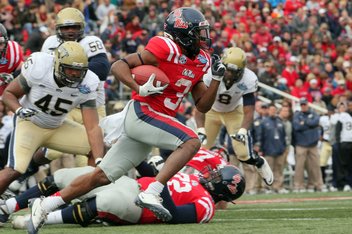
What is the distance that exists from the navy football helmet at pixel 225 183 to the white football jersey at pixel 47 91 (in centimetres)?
123

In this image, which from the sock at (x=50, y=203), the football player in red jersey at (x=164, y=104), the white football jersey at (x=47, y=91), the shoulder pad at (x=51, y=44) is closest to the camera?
the sock at (x=50, y=203)

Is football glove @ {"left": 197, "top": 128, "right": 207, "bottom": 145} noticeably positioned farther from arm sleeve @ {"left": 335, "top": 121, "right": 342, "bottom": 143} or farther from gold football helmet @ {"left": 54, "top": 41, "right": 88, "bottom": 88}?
arm sleeve @ {"left": 335, "top": 121, "right": 342, "bottom": 143}

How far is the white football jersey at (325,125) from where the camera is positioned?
Answer: 17.4 meters

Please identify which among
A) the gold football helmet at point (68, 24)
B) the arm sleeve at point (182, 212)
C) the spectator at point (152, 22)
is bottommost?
the arm sleeve at point (182, 212)

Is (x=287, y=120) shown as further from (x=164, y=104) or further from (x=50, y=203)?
(x=50, y=203)

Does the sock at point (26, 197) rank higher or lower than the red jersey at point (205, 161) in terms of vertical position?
lower

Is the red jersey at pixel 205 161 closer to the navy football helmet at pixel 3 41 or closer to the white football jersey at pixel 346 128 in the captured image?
the navy football helmet at pixel 3 41

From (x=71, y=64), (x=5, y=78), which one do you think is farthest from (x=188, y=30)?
(x=5, y=78)

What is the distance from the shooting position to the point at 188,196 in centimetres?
777

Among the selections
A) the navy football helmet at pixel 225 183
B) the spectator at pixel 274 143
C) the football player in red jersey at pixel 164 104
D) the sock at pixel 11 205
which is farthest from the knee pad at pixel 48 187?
the spectator at pixel 274 143

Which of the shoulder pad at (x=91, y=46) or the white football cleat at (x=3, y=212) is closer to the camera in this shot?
the white football cleat at (x=3, y=212)

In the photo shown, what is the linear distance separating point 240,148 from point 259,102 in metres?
5.77

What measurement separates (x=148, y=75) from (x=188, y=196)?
1.00 metres

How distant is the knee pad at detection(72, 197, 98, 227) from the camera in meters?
7.47
